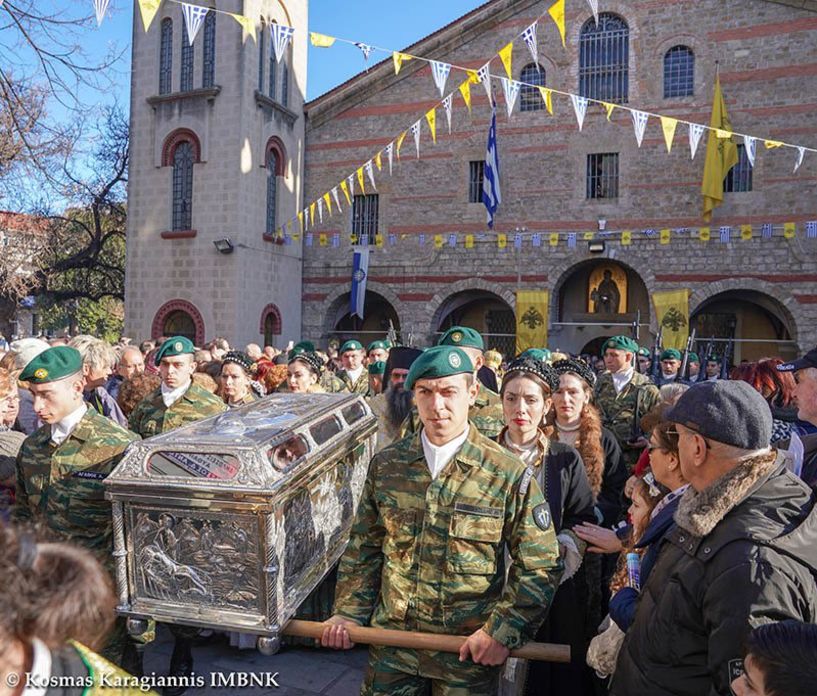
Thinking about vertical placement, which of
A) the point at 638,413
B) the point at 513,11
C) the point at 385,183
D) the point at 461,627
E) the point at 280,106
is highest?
the point at 513,11

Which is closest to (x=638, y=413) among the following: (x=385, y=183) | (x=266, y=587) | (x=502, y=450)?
(x=502, y=450)

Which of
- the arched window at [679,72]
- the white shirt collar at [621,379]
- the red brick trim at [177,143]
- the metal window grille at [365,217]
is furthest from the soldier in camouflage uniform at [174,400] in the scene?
the arched window at [679,72]

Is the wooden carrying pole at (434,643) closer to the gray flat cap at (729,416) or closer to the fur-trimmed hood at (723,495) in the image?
the fur-trimmed hood at (723,495)

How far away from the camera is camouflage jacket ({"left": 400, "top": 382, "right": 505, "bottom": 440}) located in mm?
3930

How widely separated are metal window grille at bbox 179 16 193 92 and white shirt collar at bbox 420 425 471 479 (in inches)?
680

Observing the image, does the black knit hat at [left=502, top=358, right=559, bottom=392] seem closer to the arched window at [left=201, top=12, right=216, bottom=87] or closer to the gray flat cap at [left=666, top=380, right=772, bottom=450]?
the gray flat cap at [left=666, top=380, right=772, bottom=450]

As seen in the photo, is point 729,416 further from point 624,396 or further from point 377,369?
point 377,369

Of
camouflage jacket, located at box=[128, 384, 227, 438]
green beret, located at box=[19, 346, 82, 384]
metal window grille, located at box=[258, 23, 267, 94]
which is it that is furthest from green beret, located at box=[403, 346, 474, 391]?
metal window grille, located at box=[258, 23, 267, 94]

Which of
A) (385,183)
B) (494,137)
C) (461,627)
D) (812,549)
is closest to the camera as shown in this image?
(812,549)

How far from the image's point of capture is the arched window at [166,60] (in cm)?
1744

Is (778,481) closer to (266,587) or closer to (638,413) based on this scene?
(266,587)

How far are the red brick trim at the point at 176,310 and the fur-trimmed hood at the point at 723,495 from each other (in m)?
16.4

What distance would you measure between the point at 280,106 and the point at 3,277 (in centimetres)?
812

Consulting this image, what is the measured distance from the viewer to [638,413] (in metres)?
6.21
